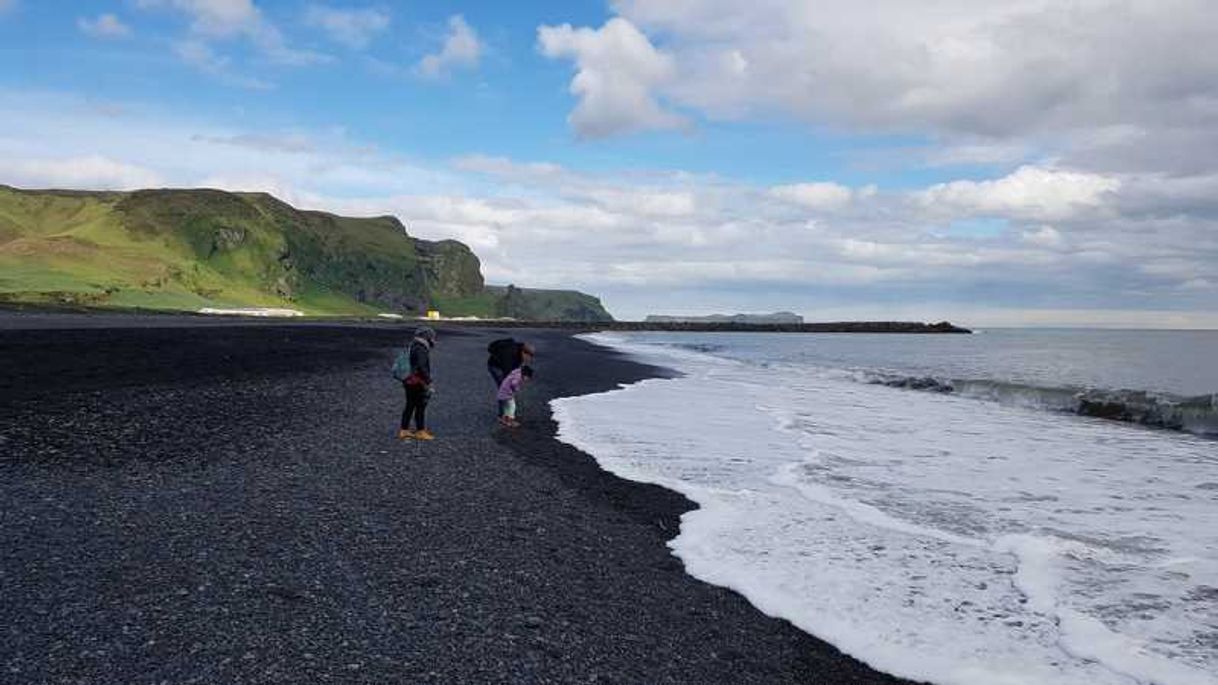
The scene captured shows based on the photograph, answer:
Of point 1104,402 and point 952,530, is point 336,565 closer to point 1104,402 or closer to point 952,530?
point 952,530

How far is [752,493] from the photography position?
44.2 feet

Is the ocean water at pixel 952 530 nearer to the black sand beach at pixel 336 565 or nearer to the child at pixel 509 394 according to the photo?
the black sand beach at pixel 336 565

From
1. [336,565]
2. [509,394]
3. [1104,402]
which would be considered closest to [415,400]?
[509,394]

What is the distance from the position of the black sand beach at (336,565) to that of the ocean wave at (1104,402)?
25.2m

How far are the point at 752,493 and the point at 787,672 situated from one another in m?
6.82

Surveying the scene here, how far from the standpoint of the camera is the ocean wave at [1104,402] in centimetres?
2823

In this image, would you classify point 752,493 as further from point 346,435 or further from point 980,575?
point 346,435

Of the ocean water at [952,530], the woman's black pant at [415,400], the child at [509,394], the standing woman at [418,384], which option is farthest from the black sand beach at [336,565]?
the child at [509,394]

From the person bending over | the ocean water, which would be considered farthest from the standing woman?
the ocean water

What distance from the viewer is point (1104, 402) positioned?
1270 inches

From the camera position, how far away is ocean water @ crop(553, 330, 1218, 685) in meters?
7.44

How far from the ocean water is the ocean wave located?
2.65 feet

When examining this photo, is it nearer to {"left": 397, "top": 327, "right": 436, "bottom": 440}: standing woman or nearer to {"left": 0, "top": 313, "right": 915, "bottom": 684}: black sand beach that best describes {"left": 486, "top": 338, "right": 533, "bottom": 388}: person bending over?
{"left": 0, "top": 313, "right": 915, "bottom": 684}: black sand beach

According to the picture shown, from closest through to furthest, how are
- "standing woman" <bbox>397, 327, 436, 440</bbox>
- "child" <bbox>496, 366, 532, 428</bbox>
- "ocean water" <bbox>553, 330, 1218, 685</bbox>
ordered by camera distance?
1. "ocean water" <bbox>553, 330, 1218, 685</bbox>
2. "standing woman" <bbox>397, 327, 436, 440</bbox>
3. "child" <bbox>496, 366, 532, 428</bbox>
